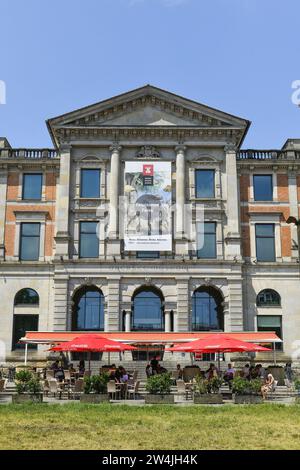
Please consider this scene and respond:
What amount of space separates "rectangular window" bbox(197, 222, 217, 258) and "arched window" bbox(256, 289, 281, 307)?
4.47 metres

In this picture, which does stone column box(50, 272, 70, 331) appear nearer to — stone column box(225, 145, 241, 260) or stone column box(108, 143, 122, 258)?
stone column box(108, 143, 122, 258)

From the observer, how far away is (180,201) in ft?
140

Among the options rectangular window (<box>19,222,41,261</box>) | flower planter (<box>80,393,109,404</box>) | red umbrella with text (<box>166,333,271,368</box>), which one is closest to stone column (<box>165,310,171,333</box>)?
rectangular window (<box>19,222,41,261</box>)

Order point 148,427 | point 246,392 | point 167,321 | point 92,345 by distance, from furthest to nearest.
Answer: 1. point 167,321
2. point 92,345
3. point 246,392
4. point 148,427

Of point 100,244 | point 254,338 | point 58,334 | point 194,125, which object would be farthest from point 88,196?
point 254,338

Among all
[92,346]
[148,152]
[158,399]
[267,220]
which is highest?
[148,152]

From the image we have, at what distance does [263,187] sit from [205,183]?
477 centimetres

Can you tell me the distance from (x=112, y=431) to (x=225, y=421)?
12.7 ft

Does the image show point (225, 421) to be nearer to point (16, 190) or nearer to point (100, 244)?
point (100, 244)

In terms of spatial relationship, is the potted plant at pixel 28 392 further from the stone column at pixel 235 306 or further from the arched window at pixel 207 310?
the stone column at pixel 235 306

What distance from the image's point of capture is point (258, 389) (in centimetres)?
2459

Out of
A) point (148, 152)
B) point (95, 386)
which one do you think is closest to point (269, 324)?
point (148, 152)

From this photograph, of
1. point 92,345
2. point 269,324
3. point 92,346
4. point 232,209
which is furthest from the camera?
point 232,209

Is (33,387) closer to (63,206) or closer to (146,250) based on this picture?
(146,250)
